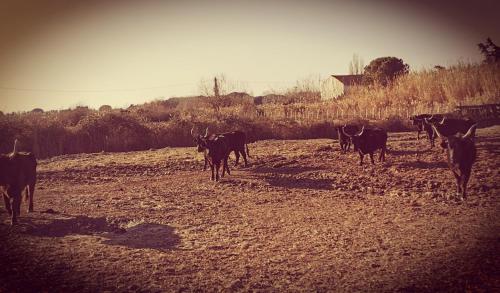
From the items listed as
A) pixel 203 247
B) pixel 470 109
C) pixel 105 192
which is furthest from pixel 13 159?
pixel 470 109

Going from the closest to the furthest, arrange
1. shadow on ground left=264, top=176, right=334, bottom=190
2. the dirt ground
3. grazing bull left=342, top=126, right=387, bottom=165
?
the dirt ground, shadow on ground left=264, top=176, right=334, bottom=190, grazing bull left=342, top=126, right=387, bottom=165

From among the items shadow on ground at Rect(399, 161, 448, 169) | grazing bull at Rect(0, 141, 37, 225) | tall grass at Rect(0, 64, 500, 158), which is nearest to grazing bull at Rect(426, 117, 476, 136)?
shadow on ground at Rect(399, 161, 448, 169)

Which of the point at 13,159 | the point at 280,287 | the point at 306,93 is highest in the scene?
the point at 306,93

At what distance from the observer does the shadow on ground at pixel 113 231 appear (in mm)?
6582

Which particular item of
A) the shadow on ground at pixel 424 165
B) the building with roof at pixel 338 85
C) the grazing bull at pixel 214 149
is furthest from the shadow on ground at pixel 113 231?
the building with roof at pixel 338 85

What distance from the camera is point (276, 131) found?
74.2 ft

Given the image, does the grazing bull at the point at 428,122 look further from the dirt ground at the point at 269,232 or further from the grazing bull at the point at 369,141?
the grazing bull at the point at 369,141

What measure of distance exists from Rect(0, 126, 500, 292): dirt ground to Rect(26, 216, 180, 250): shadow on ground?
23 mm

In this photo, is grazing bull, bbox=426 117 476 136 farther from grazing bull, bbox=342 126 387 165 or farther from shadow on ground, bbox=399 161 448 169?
grazing bull, bbox=342 126 387 165

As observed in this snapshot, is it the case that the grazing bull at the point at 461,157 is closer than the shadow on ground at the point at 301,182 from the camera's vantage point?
Yes

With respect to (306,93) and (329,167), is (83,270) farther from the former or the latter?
(306,93)

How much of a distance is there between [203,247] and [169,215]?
2.26 m

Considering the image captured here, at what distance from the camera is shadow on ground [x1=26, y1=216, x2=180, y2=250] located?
259 inches

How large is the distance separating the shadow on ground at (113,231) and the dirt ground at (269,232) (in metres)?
0.02
